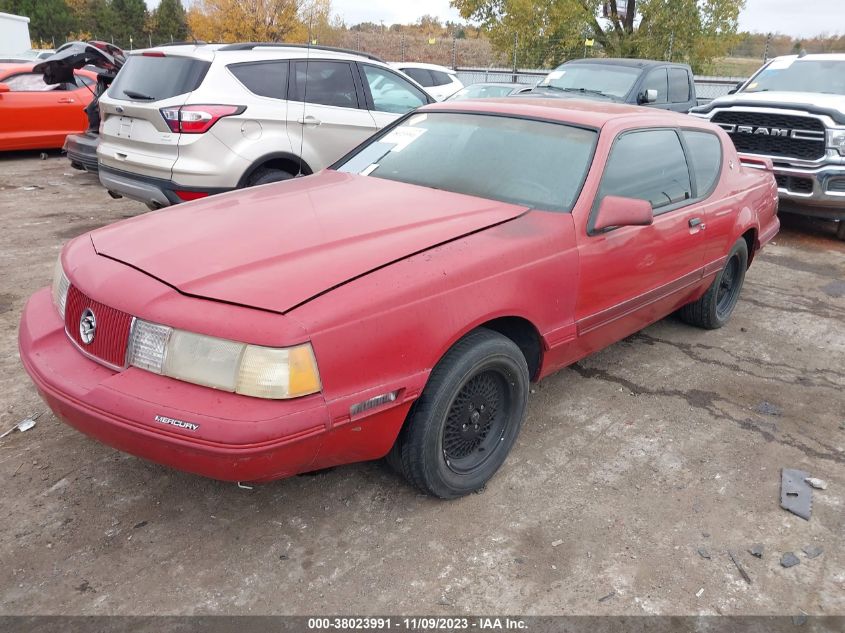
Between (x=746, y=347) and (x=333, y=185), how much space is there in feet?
10.2

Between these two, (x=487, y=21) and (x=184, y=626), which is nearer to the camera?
(x=184, y=626)

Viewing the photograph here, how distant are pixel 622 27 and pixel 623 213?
21.6 metres

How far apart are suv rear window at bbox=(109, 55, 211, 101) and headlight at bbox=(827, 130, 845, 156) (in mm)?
6380

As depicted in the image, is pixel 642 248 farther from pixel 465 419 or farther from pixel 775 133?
pixel 775 133

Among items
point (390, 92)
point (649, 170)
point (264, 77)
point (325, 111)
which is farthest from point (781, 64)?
point (264, 77)

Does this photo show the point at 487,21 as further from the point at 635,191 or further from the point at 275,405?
the point at 275,405

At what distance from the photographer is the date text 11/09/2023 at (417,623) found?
2.24 m

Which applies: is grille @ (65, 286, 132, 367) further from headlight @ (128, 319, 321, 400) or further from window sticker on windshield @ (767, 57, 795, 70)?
window sticker on windshield @ (767, 57, 795, 70)

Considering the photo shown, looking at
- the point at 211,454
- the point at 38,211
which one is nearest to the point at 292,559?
the point at 211,454

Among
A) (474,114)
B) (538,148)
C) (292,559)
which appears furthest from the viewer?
(474,114)

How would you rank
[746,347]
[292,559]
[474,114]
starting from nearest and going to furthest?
[292,559] → [474,114] → [746,347]

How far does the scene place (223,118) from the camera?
5.69 metres

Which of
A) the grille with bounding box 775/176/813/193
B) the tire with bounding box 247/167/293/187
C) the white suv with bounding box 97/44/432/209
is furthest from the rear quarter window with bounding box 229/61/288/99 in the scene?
the grille with bounding box 775/176/813/193

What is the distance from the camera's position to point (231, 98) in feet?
19.0
